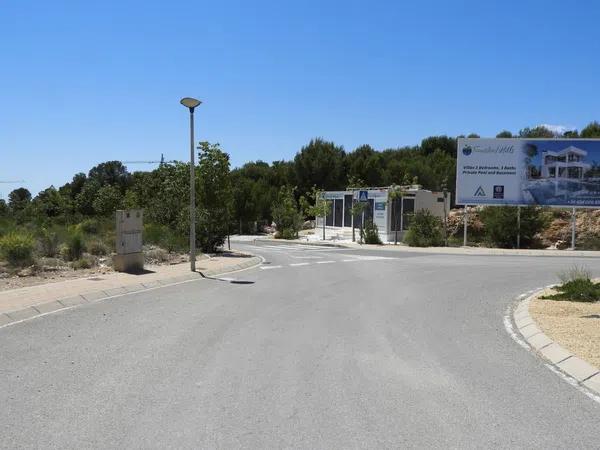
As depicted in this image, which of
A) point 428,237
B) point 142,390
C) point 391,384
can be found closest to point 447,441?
point 391,384

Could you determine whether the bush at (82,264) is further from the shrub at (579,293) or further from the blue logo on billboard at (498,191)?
the blue logo on billboard at (498,191)

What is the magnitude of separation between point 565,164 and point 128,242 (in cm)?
2443

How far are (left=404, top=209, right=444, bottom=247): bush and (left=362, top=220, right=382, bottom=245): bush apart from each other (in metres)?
1.97

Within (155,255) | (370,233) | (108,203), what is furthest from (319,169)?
(155,255)

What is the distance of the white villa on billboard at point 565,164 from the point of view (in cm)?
3197

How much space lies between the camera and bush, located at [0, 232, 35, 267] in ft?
49.5

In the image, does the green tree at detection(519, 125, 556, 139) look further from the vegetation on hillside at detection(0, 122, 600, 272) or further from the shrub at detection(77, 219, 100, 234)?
the shrub at detection(77, 219, 100, 234)

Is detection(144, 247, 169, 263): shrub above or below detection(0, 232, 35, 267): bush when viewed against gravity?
below

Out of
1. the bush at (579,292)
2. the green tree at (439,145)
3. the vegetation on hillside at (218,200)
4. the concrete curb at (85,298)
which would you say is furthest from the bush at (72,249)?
the green tree at (439,145)

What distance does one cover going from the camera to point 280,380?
6.14m

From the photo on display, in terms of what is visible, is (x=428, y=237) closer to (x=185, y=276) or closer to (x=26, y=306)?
(x=185, y=276)

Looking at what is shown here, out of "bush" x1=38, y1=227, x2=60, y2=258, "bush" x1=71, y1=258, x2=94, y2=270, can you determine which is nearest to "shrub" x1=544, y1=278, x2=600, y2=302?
"bush" x1=71, y1=258, x2=94, y2=270

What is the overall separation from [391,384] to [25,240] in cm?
1232

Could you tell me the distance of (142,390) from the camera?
573 cm
